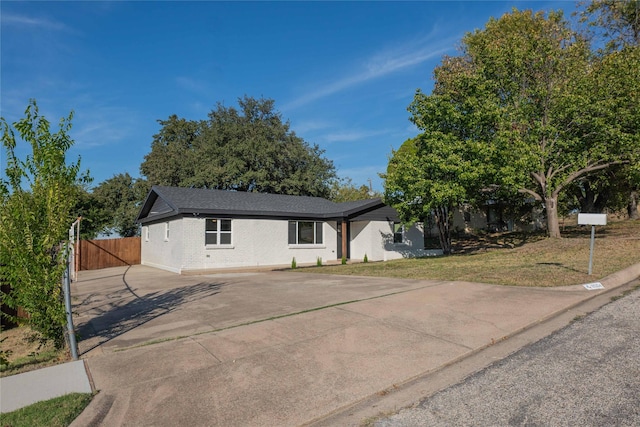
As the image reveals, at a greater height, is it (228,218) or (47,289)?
(228,218)

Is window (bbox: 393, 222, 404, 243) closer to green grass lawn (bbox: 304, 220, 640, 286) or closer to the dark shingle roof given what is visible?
the dark shingle roof

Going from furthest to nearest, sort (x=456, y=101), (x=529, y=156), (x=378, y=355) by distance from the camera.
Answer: (x=456, y=101) < (x=529, y=156) < (x=378, y=355)

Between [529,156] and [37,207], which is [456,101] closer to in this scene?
[529,156]

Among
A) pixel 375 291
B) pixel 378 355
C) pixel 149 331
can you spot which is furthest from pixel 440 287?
pixel 149 331

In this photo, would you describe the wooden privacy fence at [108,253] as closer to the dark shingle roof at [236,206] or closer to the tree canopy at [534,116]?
the dark shingle roof at [236,206]

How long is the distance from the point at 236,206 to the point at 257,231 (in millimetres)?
1638

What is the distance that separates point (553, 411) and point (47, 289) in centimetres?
648

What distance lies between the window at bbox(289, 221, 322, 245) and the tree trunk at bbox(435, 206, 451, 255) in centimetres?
715

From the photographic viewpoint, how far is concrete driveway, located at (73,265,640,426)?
12.0ft

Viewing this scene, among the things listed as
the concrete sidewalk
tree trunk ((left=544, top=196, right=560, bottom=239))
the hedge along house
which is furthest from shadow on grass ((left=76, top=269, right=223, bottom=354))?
tree trunk ((left=544, top=196, right=560, bottom=239))

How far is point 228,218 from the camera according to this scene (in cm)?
1764

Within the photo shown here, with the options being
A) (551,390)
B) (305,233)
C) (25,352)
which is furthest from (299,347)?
(305,233)

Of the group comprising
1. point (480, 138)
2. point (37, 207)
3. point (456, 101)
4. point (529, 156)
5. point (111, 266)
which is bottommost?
point (111, 266)

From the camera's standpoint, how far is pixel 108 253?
71.4ft
